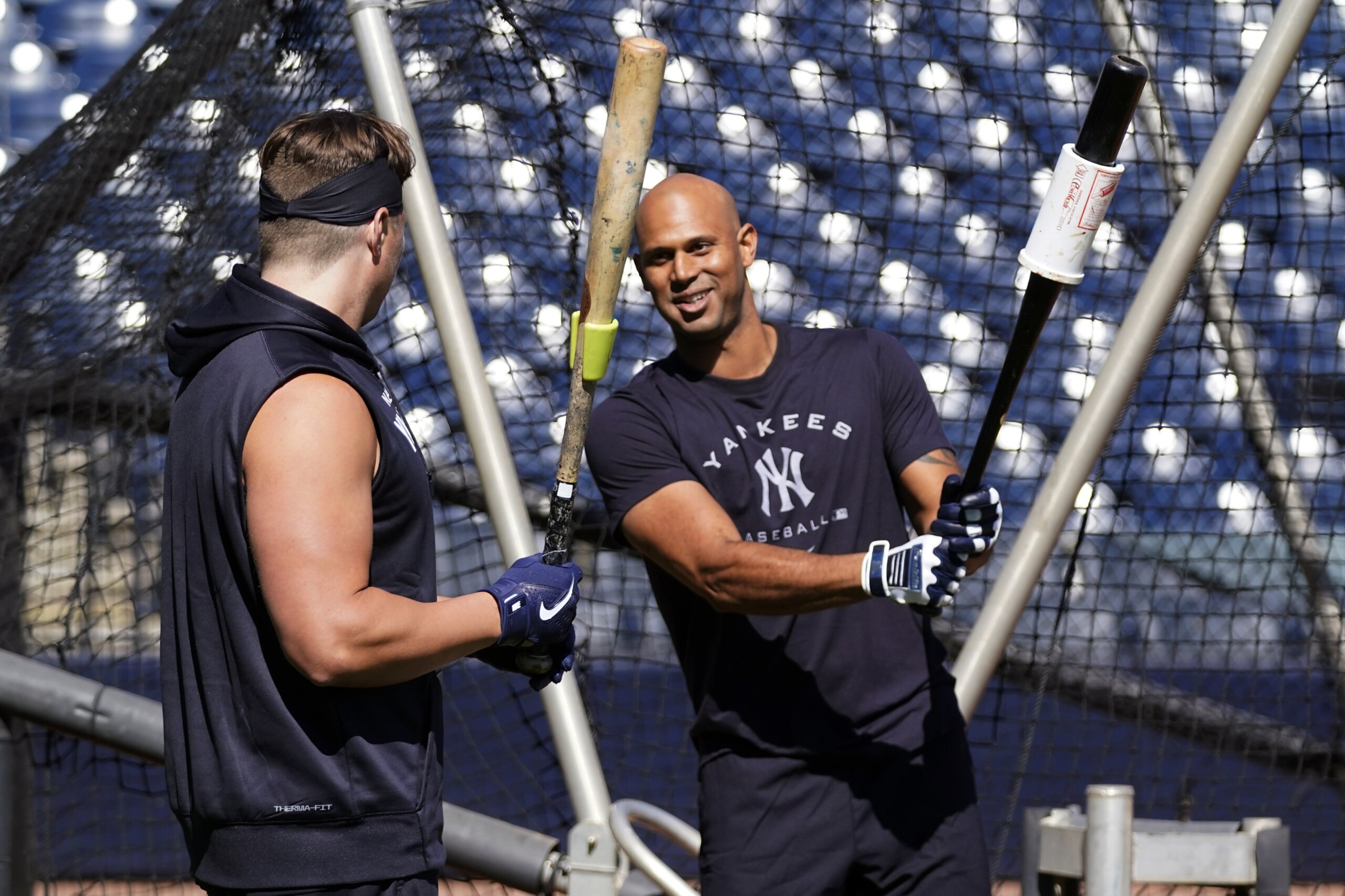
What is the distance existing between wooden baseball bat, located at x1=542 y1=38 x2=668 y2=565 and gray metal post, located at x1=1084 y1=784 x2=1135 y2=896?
831 millimetres

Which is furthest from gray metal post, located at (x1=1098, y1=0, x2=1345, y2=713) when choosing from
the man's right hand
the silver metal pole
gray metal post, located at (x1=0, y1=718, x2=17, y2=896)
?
gray metal post, located at (x1=0, y1=718, x2=17, y2=896)

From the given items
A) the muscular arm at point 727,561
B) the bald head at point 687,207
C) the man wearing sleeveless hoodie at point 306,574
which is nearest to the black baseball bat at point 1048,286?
the muscular arm at point 727,561

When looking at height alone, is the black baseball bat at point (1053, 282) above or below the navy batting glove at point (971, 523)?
above

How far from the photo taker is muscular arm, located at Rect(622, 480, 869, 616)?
1.70 metres

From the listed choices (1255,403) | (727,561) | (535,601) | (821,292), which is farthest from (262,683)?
Answer: (1255,403)

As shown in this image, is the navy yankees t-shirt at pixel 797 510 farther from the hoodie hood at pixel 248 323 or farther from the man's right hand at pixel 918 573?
the hoodie hood at pixel 248 323

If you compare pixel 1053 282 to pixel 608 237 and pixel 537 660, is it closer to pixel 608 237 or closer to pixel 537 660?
pixel 608 237

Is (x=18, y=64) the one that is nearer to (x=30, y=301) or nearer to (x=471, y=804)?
(x=30, y=301)

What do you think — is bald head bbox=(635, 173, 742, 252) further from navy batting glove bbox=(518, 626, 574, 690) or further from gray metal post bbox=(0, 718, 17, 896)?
gray metal post bbox=(0, 718, 17, 896)

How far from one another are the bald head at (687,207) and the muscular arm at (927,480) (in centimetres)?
44

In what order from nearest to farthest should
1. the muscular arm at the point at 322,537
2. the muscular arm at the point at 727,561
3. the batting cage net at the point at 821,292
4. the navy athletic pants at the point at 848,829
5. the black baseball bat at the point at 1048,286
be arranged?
the muscular arm at the point at 322,537
the black baseball bat at the point at 1048,286
the muscular arm at the point at 727,561
the navy athletic pants at the point at 848,829
the batting cage net at the point at 821,292

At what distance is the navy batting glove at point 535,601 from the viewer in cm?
140

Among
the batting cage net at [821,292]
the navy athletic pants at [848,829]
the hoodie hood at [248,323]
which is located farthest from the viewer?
the batting cage net at [821,292]

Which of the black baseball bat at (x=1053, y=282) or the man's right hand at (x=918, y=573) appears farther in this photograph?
the man's right hand at (x=918, y=573)
